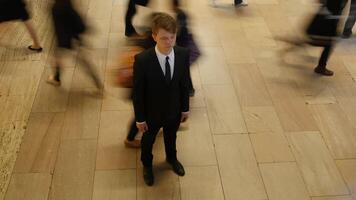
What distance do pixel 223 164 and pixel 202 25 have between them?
2.49 metres

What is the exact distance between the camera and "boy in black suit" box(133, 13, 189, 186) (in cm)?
264

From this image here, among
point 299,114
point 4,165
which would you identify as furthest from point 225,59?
point 4,165

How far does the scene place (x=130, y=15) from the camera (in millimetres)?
5012

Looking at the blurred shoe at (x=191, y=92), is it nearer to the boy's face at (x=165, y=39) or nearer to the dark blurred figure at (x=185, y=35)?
the dark blurred figure at (x=185, y=35)

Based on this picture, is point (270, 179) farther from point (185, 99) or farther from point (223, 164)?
point (185, 99)

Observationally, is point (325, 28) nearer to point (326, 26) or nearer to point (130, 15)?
point (326, 26)

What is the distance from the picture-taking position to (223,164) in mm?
3742

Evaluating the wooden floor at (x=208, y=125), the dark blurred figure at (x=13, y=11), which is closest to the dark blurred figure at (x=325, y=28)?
the wooden floor at (x=208, y=125)

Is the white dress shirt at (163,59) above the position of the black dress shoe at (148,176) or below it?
above

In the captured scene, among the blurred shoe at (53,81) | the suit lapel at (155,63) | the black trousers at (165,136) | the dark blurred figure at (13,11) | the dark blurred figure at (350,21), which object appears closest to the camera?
the suit lapel at (155,63)

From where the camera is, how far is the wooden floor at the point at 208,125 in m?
3.55

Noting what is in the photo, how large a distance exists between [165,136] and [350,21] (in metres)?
3.22

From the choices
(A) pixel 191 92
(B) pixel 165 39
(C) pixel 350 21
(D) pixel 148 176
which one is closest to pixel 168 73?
(B) pixel 165 39

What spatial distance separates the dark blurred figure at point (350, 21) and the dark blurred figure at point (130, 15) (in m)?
2.60
